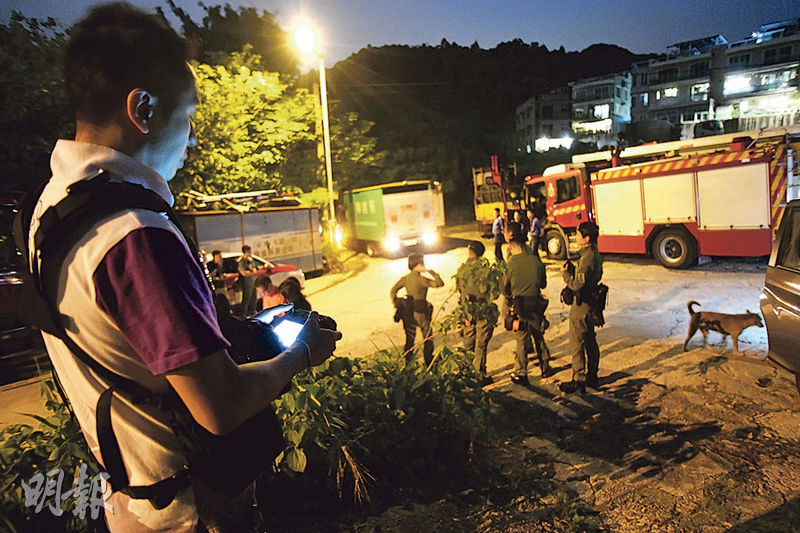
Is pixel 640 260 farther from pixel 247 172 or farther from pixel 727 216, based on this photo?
pixel 247 172

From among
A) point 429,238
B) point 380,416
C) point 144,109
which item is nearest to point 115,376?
point 144,109

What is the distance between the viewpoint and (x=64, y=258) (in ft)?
3.09

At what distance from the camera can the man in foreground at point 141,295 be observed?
898 mm

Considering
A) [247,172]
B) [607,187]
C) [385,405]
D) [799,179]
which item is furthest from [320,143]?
[385,405]

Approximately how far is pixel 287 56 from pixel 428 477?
19.3m

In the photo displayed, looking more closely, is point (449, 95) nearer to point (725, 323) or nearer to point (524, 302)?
point (725, 323)

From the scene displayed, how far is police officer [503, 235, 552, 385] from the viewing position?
5.59 m

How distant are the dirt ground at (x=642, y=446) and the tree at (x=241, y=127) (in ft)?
27.2

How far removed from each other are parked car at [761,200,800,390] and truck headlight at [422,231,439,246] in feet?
48.3

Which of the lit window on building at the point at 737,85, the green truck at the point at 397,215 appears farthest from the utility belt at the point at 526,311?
the lit window on building at the point at 737,85

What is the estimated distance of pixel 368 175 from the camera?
29.9 meters

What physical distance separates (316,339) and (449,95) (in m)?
59.3

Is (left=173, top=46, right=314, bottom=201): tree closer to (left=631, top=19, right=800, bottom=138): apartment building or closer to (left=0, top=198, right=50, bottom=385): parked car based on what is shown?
(left=0, top=198, right=50, bottom=385): parked car

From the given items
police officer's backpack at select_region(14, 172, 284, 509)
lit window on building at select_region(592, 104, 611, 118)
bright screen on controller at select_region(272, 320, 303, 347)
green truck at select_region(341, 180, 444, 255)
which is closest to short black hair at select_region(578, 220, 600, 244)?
bright screen on controller at select_region(272, 320, 303, 347)
